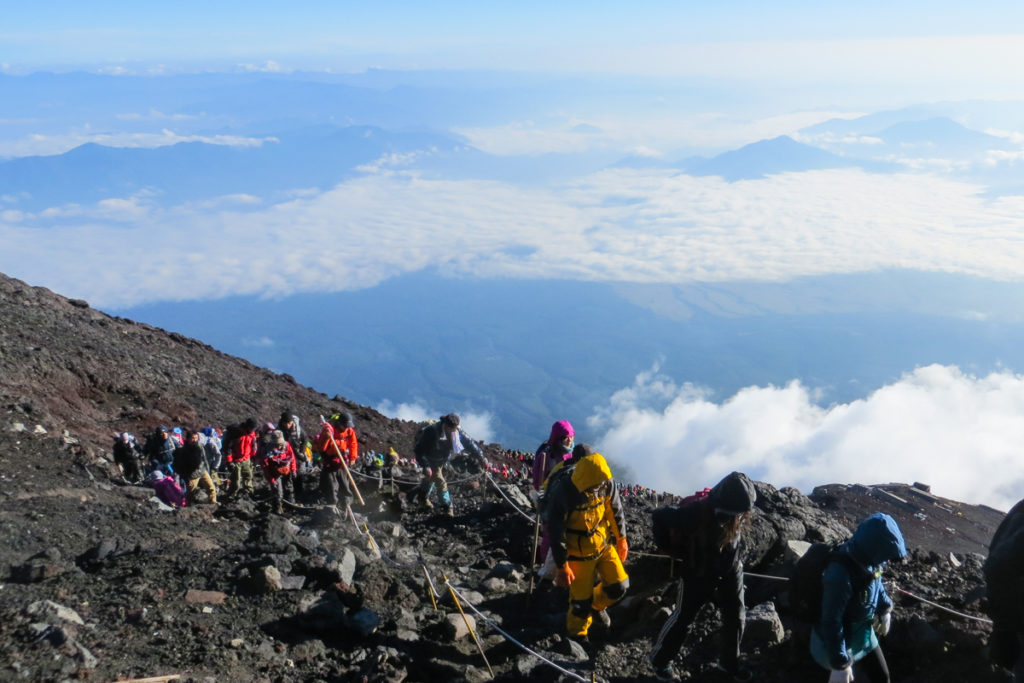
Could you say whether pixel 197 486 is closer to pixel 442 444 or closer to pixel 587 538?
pixel 442 444

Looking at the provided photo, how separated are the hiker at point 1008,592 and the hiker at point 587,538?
9.34ft

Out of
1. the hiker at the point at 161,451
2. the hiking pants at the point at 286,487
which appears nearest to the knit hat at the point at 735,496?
the hiking pants at the point at 286,487

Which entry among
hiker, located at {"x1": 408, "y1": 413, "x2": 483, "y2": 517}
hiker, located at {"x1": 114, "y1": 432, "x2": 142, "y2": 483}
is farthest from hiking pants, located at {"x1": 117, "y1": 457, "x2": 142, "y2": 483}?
hiker, located at {"x1": 408, "y1": 413, "x2": 483, "y2": 517}

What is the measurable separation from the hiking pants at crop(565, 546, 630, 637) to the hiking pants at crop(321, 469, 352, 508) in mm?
5536

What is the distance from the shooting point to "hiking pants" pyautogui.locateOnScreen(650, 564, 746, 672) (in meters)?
5.78

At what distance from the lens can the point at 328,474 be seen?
11.4 metres

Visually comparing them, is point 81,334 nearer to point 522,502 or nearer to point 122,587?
point 522,502

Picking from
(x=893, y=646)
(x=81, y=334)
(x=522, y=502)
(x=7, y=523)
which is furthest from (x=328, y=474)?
(x=81, y=334)

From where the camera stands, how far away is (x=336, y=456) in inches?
448

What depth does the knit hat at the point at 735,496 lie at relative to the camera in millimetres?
5426

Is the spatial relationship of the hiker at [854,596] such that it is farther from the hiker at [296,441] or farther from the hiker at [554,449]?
the hiker at [296,441]

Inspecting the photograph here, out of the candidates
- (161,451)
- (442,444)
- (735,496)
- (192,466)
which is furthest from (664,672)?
(161,451)

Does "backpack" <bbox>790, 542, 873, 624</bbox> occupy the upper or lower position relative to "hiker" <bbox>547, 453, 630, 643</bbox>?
upper

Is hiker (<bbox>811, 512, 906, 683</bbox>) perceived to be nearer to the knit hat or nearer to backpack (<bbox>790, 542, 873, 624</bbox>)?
backpack (<bbox>790, 542, 873, 624</bbox>)
